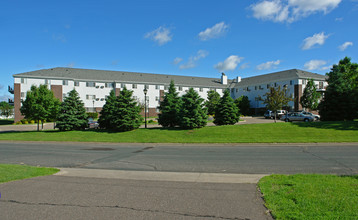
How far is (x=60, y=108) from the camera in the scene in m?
28.0

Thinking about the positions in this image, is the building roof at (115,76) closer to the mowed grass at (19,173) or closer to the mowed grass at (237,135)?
the mowed grass at (237,135)

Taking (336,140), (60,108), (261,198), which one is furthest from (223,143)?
(60,108)

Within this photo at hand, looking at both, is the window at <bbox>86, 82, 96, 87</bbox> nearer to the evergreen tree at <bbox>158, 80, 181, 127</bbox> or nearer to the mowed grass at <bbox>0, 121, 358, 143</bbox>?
the mowed grass at <bbox>0, 121, 358, 143</bbox>

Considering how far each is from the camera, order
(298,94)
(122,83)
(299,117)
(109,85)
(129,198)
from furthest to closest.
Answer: (122,83), (109,85), (298,94), (299,117), (129,198)

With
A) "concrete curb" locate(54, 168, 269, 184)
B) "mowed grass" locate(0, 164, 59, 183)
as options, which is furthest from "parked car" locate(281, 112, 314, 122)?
"mowed grass" locate(0, 164, 59, 183)

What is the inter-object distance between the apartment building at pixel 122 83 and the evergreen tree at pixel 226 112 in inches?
963

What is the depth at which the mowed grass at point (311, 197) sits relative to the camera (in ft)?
13.8

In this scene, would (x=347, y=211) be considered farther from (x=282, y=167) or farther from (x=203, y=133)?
(x=203, y=133)

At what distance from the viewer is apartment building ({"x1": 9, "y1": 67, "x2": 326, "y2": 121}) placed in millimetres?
50159

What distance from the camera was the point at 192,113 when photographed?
26.0 metres

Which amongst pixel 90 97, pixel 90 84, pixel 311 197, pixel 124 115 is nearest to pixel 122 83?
pixel 90 84

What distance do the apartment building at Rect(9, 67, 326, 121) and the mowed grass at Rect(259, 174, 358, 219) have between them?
44.0 meters

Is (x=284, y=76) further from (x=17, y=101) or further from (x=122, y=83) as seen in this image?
(x=17, y=101)

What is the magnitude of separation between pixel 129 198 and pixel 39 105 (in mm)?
27262
